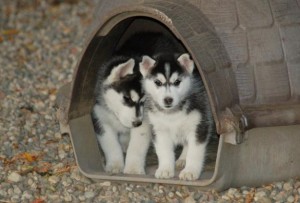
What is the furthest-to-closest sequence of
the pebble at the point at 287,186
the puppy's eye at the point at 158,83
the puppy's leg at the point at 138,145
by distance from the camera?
the puppy's leg at the point at 138,145, the puppy's eye at the point at 158,83, the pebble at the point at 287,186

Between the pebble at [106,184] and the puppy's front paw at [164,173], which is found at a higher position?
the puppy's front paw at [164,173]

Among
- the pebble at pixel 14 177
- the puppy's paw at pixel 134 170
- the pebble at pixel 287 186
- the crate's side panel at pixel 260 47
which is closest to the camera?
the crate's side panel at pixel 260 47

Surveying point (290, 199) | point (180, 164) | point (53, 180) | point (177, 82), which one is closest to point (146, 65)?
point (177, 82)

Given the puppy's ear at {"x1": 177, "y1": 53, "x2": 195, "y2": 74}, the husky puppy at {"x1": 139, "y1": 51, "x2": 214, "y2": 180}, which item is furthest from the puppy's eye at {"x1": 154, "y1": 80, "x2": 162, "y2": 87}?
the puppy's ear at {"x1": 177, "y1": 53, "x2": 195, "y2": 74}

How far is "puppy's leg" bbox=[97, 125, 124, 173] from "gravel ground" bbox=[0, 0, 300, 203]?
0.30m

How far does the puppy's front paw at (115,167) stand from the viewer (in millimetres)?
6492

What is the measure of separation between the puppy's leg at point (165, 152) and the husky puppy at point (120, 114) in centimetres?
26

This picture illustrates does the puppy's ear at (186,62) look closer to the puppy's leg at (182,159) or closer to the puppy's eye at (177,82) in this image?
the puppy's eye at (177,82)

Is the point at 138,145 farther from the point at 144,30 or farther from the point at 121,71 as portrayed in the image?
the point at 144,30

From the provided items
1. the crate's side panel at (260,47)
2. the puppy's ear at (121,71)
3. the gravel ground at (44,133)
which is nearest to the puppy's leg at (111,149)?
the gravel ground at (44,133)

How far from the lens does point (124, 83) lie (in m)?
6.53

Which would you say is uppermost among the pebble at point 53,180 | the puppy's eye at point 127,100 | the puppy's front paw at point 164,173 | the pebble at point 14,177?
the puppy's eye at point 127,100

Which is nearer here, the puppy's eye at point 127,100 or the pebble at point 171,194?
the pebble at point 171,194

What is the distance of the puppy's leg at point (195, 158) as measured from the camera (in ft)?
19.5
